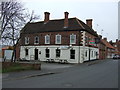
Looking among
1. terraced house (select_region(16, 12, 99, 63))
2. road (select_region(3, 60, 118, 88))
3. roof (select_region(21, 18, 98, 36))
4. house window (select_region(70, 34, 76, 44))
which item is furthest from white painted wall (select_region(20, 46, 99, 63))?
road (select_region(3, 60, 118, 88))

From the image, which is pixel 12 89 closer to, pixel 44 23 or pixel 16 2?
pixel 16 2

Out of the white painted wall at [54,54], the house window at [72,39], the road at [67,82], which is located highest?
the house window at [72,39]

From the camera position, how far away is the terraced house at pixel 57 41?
110 feet

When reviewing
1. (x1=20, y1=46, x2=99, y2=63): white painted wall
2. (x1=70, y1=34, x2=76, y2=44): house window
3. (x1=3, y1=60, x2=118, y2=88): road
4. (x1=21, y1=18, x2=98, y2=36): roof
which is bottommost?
(x1=3, y1=60, x2=118, y2=88): road

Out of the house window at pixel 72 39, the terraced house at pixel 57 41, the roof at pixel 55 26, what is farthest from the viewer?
the roof at pixel 55 26

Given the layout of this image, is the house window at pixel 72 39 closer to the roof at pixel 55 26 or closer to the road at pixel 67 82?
the roof at pixel 55 26

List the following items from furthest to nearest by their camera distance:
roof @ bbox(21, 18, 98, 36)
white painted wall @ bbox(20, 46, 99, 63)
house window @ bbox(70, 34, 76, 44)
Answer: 1. roof @ bbox(21, 18, 98, 36)
2. house window @ bbox(70, 34, 76, 44)
3. white painted wall @ bbox(20, 46, 99, 63)

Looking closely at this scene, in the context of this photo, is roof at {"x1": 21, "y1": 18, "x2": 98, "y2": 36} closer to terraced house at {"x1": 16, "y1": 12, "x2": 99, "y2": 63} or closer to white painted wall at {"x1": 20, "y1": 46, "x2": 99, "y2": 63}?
terraced house at {"x1": 16, "y1": 12, "x2": 99, "y2": 63}

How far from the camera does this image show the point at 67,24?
35.6 m

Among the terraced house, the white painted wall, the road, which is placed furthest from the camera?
the terraced house

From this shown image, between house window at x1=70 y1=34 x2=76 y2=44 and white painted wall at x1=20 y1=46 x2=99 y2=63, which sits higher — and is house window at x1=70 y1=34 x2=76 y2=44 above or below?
above

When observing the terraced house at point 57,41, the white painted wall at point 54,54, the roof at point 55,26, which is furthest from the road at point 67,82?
the roof at point 55,26

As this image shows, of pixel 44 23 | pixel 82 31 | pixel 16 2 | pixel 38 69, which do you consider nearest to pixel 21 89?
pixel 38 69

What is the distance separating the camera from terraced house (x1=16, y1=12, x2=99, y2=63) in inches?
1319
